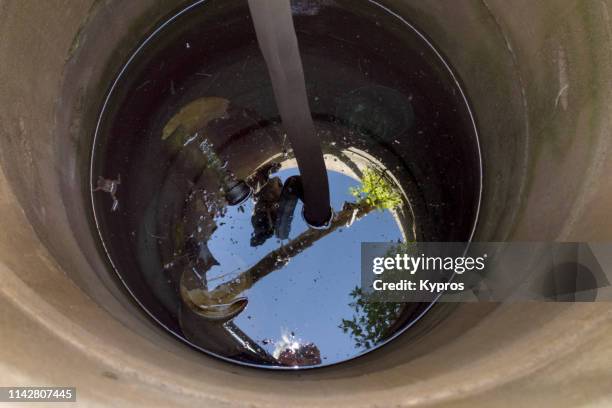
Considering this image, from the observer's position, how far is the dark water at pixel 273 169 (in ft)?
5.03

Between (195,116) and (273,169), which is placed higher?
(195,116)

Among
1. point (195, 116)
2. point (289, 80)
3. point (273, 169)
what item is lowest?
point (289, 80)

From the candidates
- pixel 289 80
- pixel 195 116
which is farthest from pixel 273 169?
pixel 289 80

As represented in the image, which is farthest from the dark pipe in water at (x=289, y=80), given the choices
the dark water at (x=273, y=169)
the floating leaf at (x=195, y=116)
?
the floating leaf at (x=195, y=116)

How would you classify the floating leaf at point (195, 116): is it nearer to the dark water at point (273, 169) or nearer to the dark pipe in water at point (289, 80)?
the dark water at point (273, 169)

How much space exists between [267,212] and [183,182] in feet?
0.98

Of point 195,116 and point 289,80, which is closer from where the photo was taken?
point 289,80

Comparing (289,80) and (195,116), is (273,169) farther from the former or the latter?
(289,80)

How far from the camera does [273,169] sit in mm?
1703

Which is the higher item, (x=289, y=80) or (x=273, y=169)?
(x=273, y=169)

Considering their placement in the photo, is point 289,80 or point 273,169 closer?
point 289,80

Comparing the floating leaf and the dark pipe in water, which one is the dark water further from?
the dark pipe in water

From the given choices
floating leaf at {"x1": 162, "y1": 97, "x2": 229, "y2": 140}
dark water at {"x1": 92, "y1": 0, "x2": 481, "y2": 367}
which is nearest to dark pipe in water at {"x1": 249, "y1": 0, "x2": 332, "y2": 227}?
dark water at {"x1": 92, "y1": 0, "x2": 481, "y2": 367}

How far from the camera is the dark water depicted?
5.03 ft
